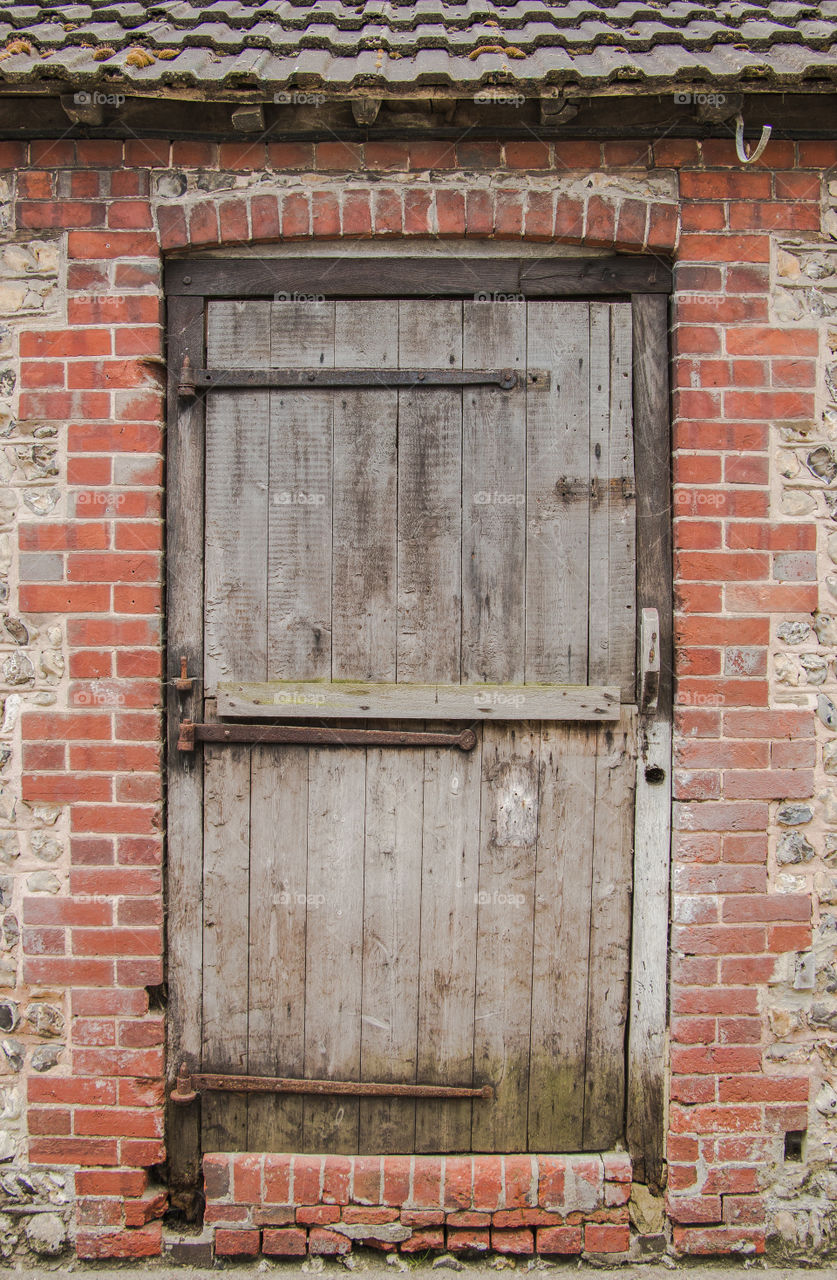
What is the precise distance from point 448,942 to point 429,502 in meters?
1.46

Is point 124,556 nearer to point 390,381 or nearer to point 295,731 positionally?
point 295,731

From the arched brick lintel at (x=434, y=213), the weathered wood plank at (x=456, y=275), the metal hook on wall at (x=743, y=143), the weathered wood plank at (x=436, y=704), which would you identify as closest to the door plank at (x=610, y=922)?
the weathered wood plank at (x=436, y=704)

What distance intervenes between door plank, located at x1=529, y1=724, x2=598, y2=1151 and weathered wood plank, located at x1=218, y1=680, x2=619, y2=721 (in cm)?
10

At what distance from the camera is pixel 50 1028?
2.45 m

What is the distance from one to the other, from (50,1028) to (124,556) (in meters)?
1.53

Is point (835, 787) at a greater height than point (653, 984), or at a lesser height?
greater

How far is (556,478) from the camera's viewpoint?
253 centimetres

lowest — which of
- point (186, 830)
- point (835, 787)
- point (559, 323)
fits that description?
point (186, 830)

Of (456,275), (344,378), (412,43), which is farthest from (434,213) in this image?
(344,378)

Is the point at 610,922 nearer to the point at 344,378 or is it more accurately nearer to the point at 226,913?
the point at 226,913

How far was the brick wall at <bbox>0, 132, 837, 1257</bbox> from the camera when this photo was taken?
2.42 meters

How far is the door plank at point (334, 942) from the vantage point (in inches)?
A: 100

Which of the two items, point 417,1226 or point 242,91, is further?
point 417,1226

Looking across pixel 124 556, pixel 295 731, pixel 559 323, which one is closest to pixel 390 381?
pixel 559 323
